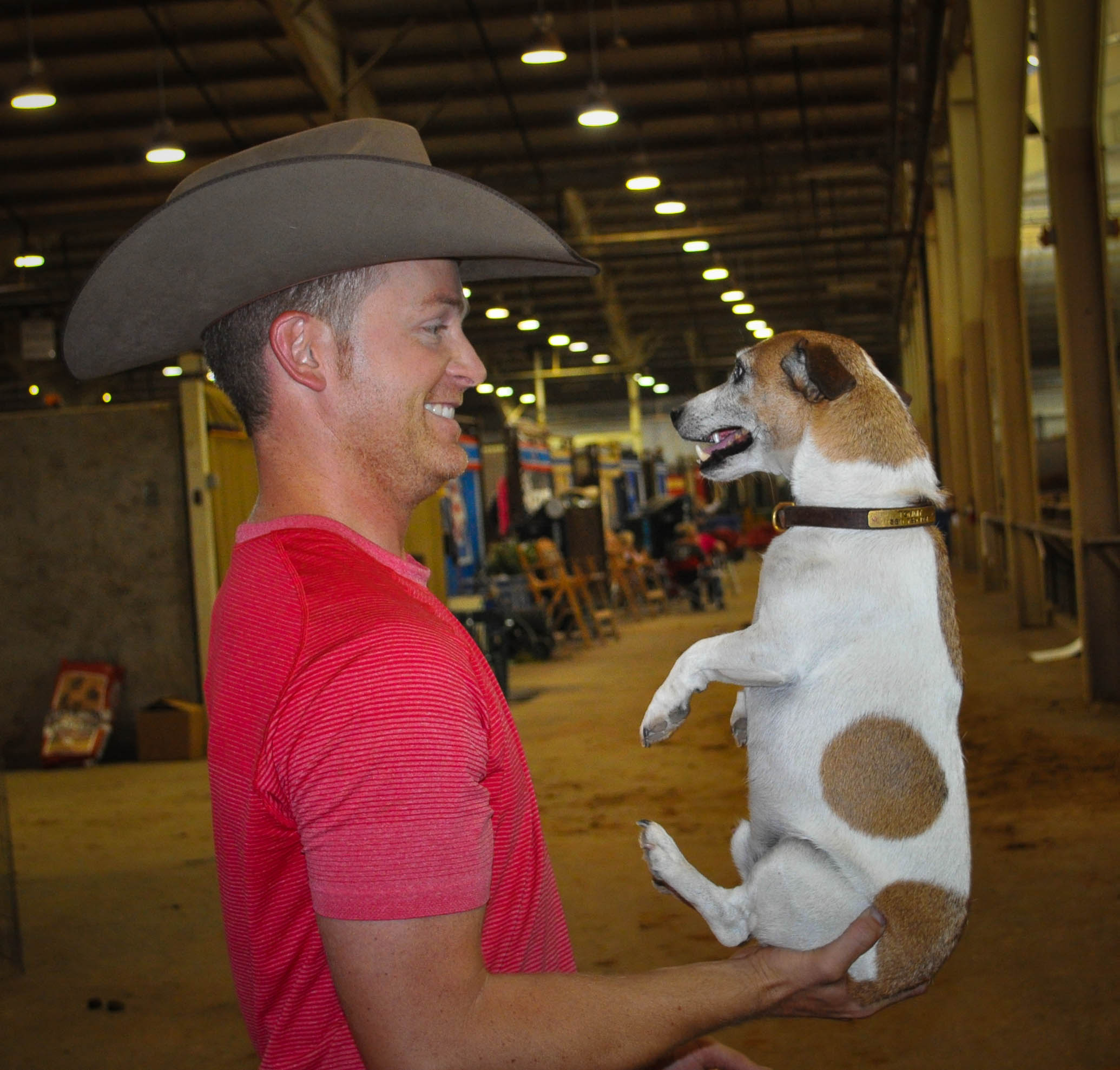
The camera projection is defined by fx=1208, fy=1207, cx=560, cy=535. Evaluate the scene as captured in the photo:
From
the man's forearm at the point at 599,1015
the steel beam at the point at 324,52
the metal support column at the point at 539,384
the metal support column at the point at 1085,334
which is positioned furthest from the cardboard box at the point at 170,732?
the metal support column at the point at 539,384

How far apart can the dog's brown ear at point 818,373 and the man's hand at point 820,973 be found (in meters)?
0.72

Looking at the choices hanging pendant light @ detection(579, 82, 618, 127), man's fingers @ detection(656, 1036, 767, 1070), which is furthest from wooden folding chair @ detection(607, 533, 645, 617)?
man's fingers @ detection(656, 1036, 767, 1070)

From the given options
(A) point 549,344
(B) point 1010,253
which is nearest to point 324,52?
(B) point 1010,253

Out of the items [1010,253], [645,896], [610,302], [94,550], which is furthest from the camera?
[610,302]

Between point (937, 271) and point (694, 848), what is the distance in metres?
16.9

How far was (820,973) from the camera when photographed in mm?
1367

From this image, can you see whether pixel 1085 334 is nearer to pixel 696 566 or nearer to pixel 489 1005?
pixel 489 1005

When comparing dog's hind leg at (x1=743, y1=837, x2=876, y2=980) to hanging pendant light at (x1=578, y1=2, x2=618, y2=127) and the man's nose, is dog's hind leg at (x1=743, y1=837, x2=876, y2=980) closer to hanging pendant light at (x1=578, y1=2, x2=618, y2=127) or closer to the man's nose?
the man's nose

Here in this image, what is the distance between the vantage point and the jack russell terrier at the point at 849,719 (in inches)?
56.2

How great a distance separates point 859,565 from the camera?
5.09 feet

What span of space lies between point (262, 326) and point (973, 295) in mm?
15302

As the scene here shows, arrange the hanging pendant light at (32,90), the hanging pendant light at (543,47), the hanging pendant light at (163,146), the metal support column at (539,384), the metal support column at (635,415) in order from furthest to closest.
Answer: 1. the metal support column at (635,415)
2. the metal support column at (539,384)
3. the hanging pendant light at (163,146)
4. the hanging pendant light at (32,90)
5. the hanging pendant light at (543,47)

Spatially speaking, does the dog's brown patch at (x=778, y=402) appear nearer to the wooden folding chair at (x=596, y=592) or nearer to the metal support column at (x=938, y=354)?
the wooden folding chair at (x=596, y=592)

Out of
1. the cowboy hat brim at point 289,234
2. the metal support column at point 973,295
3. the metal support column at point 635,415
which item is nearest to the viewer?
the cowboy hat brim at point 289,234
